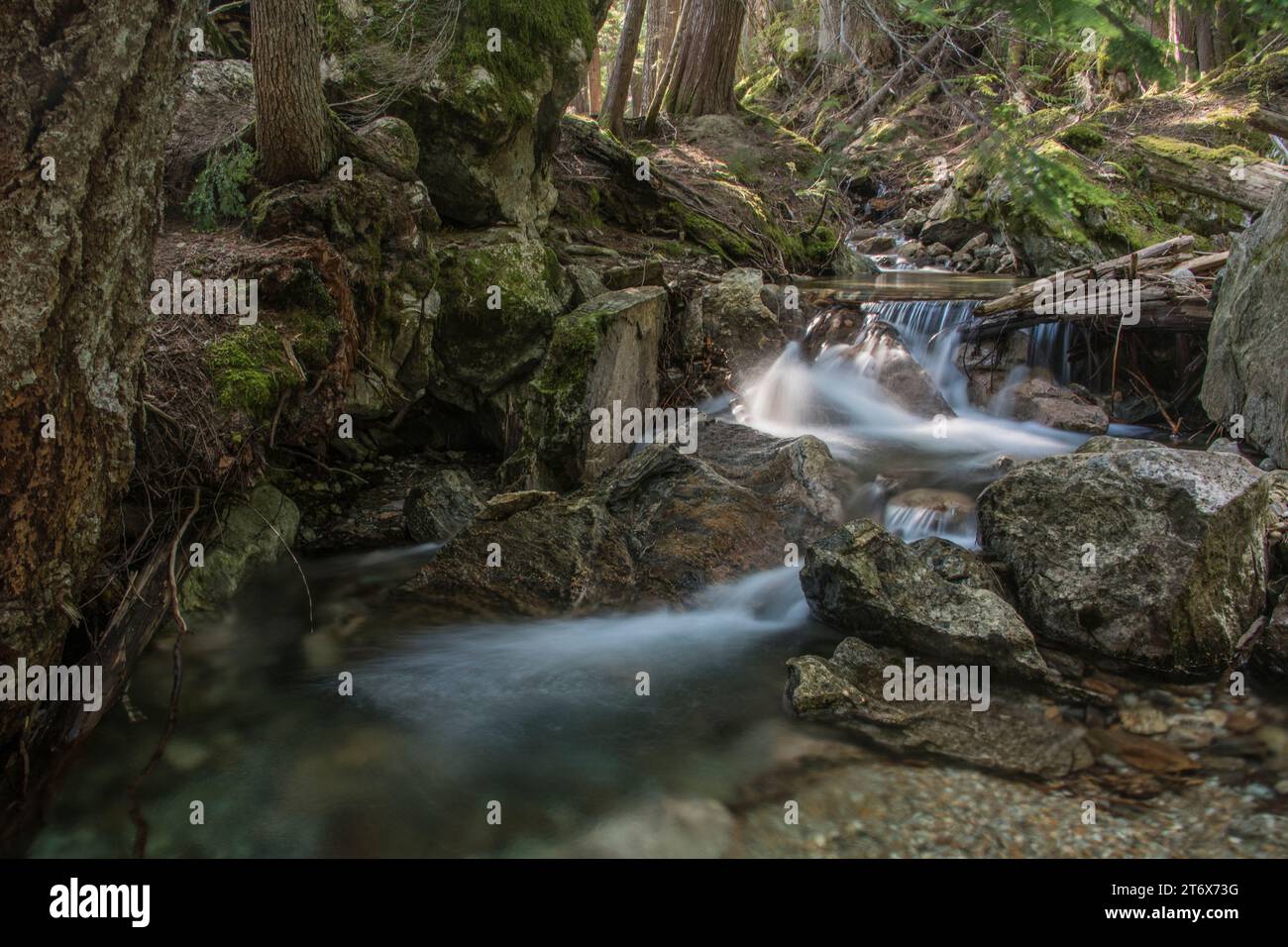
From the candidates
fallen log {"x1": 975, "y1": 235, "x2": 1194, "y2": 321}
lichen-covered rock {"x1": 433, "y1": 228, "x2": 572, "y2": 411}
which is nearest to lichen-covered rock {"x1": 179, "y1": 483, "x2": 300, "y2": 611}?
lichen-covered rock {"x1": 433, "y1": 228, "x2": 572, "y2": 411}

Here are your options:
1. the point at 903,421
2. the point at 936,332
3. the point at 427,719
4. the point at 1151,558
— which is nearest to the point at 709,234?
the point at 936,332

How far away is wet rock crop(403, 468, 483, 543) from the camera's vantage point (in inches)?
260

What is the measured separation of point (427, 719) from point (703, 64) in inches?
610

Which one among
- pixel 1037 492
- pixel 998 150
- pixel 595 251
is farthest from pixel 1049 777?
pixel 595 251

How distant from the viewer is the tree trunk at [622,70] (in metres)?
13.3

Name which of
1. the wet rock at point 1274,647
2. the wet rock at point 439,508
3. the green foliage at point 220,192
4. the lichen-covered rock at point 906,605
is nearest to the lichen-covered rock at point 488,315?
the wet rock at point 439,508

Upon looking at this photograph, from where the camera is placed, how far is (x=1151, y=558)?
456 cm

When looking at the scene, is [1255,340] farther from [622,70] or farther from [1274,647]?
[622,70]

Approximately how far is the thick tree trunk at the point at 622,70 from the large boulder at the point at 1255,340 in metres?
9.89

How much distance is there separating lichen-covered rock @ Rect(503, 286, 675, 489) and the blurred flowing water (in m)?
1.35

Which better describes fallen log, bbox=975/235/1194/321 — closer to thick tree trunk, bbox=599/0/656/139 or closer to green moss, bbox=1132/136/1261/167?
green moss, bbox=1132/136/1261/167
